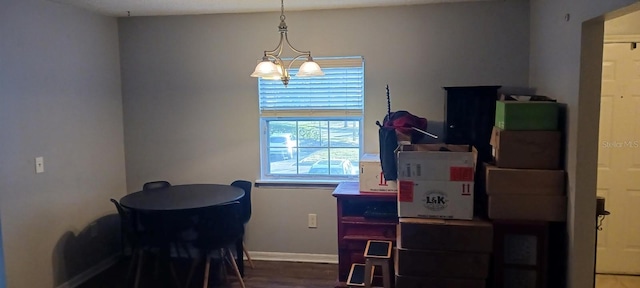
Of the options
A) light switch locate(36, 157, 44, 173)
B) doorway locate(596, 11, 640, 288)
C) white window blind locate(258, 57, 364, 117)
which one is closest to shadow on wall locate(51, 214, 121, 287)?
light switch locate(36, 157, 44, 173)

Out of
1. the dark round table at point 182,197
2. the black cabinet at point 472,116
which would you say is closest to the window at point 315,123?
the dark round table at point 182,197

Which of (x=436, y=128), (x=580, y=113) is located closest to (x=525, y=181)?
(x=580, y=113)

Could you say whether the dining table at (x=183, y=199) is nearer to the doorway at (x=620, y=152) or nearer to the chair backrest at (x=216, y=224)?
the chair backrest at (x=216, y=224)

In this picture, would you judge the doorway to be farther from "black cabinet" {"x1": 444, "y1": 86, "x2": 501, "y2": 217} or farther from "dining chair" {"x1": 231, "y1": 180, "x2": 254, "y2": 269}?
"dining chair" {"x1": 231, "y1": 180, "x2": 254, "y2": 269}

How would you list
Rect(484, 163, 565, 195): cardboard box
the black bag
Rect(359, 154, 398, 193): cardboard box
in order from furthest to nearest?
Rect(359, 154, 398, 193): cardboard box, the black bag, Rect(484, 163, 565, 195): cardboard box

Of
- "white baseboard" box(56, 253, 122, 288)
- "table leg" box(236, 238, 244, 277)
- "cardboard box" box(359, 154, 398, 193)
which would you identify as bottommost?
"white baseboard" box(56, 253, 122, 288)

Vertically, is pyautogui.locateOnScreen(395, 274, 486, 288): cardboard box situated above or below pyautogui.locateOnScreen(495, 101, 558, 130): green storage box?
below

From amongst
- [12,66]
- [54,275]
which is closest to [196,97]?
[12,66]

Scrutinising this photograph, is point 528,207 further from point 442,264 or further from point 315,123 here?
point 315,123

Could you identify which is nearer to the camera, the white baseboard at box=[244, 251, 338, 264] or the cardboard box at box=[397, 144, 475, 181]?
the cardboard box at box=[397, 144, 475, 181]

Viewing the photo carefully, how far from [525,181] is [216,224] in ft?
6.76

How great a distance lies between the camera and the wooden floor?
3547 mm

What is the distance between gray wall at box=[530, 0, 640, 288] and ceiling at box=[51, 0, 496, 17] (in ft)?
3.60

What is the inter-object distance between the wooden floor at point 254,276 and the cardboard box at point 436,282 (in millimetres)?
822
